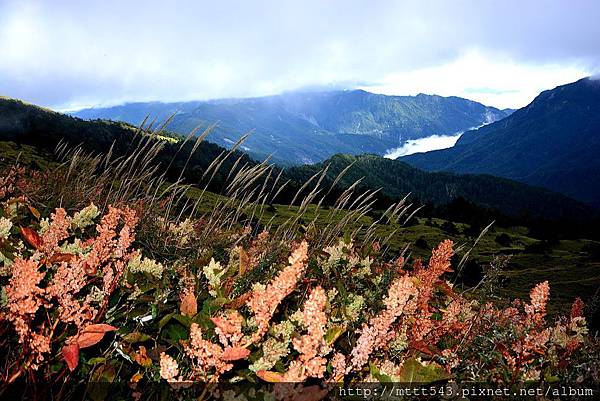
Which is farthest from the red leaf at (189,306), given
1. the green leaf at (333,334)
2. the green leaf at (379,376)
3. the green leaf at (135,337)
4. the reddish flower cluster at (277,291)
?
the green leaf at (379,376)

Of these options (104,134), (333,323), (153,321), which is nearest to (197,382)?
(153,321)

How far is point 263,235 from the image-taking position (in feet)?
19.0

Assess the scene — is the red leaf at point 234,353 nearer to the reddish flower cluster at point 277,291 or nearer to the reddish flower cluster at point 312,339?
the reddish flower cluster at point 277,291

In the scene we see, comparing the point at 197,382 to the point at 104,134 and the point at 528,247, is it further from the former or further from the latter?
the point at 104,134

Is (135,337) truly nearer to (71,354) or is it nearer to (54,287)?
(71,354)

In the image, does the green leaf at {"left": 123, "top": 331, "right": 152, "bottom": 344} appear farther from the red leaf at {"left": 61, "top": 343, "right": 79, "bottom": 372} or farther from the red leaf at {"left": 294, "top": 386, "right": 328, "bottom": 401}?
the red leaf at {"left": 294, "top": 386, "right": 328, "bottom": 401}

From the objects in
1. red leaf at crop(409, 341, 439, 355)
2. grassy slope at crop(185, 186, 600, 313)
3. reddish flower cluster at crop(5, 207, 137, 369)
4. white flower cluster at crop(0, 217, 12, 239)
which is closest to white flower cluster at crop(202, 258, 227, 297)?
reddish flower cluster at crop(5, 207, 137, 369)

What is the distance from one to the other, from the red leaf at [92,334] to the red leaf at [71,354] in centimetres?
10

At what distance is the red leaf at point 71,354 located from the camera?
235 centimetres

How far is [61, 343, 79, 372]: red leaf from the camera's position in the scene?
92.4 inches

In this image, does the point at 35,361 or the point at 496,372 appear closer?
the point at 35,361

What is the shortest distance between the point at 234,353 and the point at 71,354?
0.90m

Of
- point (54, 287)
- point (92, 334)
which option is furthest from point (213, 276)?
point (54, 287)

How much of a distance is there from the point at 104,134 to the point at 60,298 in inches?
5080
